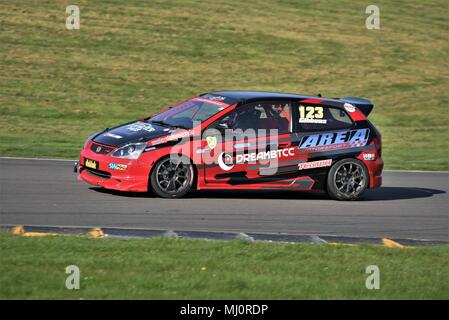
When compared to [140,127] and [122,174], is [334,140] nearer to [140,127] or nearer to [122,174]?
[140,127]

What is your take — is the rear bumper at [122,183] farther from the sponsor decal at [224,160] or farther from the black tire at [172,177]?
the sponsor decal at [224,160]

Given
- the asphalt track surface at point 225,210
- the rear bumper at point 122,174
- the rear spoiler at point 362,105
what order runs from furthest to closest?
the rear spoiler at point 362,105
the rear bumper at point 122,174
the asphalt track surface at point 225,210

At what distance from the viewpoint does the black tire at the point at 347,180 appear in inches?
500

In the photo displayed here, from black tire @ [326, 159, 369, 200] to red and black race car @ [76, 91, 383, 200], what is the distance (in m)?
0.01

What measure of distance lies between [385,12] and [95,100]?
14966 mm

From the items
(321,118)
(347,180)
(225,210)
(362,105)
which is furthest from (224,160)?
(362,105)

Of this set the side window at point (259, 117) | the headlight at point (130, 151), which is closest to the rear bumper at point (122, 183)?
the headlight at point (130, 151)

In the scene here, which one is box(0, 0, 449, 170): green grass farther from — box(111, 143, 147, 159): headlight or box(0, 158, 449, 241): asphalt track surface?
box(111, 143, 147, 159): headlight

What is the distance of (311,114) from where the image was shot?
1271cm

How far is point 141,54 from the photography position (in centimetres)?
2803

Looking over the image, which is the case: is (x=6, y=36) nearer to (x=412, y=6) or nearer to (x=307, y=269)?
(x=412, y=6)

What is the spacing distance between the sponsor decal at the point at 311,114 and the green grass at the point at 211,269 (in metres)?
3.68
